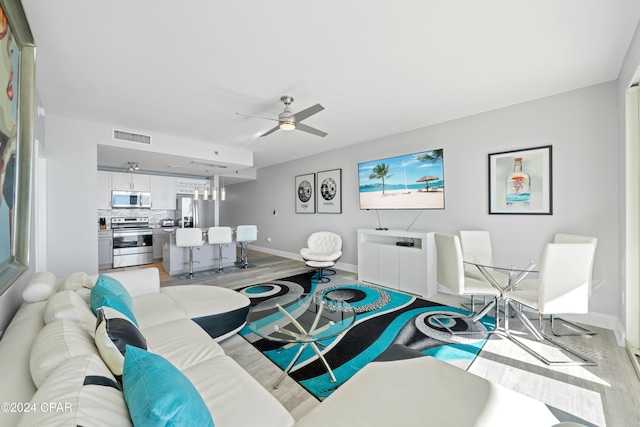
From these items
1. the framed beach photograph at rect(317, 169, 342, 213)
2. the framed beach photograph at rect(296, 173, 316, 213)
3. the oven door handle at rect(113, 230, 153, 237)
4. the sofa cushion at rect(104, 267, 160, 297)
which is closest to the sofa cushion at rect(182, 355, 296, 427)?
the sofa cushion at rect(104, 267, 160, 297)

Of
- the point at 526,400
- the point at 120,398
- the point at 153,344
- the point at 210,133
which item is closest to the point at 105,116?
the point at 210,133

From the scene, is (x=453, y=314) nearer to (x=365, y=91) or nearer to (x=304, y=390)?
(x=304, y=390)

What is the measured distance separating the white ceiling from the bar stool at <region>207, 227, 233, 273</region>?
2.40 meters

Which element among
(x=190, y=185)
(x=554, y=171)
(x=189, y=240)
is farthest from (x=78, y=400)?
(x=190, y=185)

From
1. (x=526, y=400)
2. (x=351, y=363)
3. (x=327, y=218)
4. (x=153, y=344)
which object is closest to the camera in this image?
(x=526, y=400)

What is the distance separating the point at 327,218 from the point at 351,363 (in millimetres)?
3857

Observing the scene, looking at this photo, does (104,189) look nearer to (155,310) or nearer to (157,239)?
(157,239)

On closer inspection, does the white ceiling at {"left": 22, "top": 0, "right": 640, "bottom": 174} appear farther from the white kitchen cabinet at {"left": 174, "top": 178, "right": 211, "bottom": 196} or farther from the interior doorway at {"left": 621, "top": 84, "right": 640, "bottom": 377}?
the white kitchen cabinet at {"left": 174, "top": 178, "right": 211, "bottom": 196}

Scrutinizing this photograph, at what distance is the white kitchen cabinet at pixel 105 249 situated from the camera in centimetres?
573

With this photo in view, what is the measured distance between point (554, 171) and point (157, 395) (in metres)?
4.08

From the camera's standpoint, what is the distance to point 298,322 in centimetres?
213

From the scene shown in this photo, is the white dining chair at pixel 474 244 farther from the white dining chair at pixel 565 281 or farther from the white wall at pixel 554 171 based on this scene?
the white dining chair at pixel 565 281

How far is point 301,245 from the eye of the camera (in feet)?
21.2

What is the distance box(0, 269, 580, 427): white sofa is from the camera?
28.2 inches
